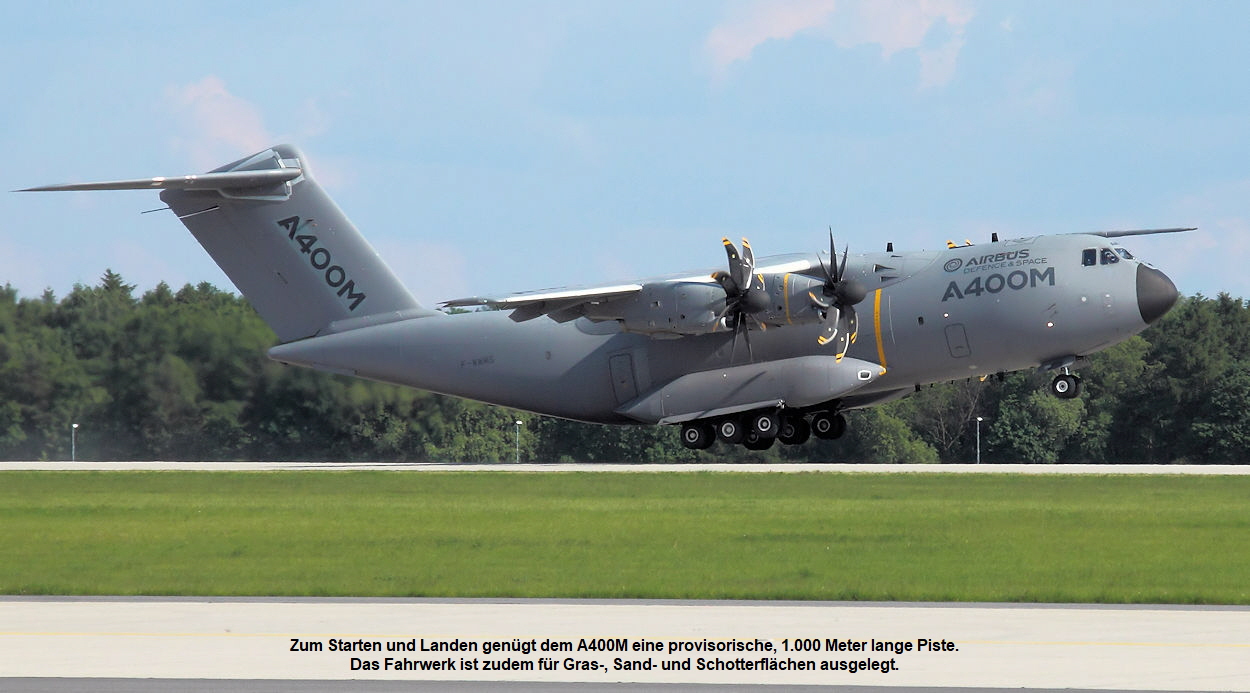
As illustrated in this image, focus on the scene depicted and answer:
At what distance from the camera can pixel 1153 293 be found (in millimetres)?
37562

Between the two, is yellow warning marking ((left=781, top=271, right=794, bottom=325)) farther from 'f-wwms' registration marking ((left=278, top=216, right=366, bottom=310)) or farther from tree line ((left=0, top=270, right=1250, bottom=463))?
'f-wwms' registration marking ((left=278, top=216, right=366, bottom=310))

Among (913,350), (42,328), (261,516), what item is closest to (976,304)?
(913,350)

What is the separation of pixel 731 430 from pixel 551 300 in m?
6.37

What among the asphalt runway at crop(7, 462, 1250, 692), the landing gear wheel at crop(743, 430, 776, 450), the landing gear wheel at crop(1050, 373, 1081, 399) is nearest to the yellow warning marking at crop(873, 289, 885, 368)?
the landing gear wheel at crop(743, 430, 776, 450)

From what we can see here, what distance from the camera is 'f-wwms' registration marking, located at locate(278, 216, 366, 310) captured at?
1686 inches

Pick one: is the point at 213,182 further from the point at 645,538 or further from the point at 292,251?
the point at 645,538

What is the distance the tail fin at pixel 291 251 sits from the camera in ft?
139

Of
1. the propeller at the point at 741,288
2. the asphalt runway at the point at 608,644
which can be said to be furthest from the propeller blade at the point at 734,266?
the asphalt runway at the point at 608,644

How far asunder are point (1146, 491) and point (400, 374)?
62.4 ft

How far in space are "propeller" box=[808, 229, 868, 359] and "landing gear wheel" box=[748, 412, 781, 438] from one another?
2.49 m

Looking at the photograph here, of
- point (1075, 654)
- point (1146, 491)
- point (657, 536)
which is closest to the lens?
point (1075, 654)

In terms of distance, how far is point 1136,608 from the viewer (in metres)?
15.7

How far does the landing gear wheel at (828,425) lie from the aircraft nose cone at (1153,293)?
7.88 metres

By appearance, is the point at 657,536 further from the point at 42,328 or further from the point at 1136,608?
the point at 42,328
